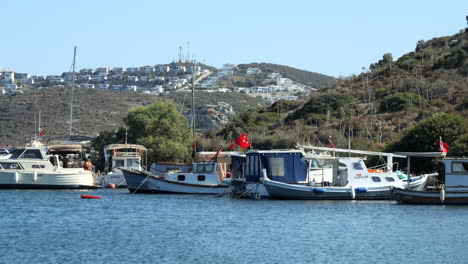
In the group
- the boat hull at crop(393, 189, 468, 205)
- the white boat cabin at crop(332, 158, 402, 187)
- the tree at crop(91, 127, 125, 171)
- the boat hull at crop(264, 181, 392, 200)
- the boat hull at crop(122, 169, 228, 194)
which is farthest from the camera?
the tree at crop(91, 127, 125, 171)

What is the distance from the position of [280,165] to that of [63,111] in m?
80.2

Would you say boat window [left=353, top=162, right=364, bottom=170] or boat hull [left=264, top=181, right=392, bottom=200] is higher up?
boat window [left=353, top=162, right=364, bottom=170]

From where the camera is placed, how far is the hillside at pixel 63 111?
385ft

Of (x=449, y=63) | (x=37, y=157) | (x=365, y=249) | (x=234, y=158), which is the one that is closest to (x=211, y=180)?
(x=234, y=158)

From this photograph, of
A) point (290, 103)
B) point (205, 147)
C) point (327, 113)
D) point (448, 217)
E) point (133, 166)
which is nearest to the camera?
point (448, 217)

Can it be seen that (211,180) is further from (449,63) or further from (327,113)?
(449,63)

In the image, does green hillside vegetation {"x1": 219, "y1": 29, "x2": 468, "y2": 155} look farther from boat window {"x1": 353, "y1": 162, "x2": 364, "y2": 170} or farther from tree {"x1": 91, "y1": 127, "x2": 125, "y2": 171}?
boat window {"x1": 353, "y1": 162, "x2": 364, "y2": 170}

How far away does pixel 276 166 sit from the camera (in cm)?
5259

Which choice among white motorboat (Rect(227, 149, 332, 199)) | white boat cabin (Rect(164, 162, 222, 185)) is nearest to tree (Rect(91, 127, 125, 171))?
white boat cabin (Rect(164, 162, 222, 185))

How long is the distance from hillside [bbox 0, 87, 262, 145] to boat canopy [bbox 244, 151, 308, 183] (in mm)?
57481

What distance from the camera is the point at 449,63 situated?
10594cm

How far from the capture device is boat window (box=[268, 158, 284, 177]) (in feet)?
172

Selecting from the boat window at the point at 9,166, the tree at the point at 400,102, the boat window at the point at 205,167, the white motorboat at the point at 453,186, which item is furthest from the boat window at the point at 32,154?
the tree at the point at 400,102

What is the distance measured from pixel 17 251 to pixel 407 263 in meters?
13.8
